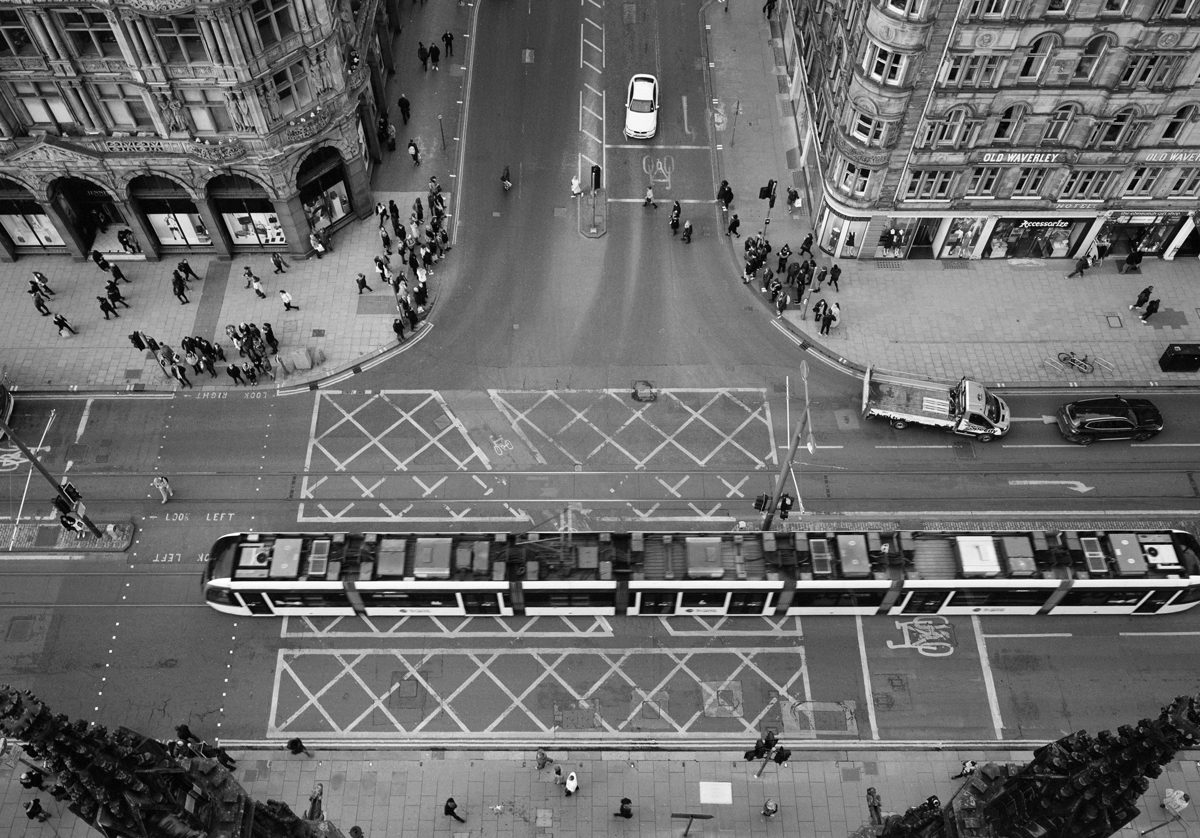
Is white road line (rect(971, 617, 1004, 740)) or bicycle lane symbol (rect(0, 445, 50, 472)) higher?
bicycle lane symbol (rect(0, 445, 50, 472))

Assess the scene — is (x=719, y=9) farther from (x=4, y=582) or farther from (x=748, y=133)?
(x=4, y=582)

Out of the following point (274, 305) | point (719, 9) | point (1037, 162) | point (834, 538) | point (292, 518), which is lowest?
point (834, 538)

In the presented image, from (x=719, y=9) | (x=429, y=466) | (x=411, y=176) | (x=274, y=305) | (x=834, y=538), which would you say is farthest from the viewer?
(x=719, y=9)

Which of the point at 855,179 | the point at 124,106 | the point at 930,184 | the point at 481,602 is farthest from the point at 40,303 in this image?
the point at 930,184

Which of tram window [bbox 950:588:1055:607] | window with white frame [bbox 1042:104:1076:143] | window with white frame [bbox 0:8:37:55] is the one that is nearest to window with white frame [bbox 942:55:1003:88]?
window with white frame [bbox 1042:104:1076:143]

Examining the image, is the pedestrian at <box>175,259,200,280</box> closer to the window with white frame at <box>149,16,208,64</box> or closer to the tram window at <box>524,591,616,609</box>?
the window with white frame at <box>149,16,208,64</box>

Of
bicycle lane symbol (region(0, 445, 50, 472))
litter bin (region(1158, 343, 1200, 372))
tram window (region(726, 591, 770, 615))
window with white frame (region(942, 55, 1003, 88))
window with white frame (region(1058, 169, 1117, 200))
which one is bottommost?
tram window (region(726, 591, 770, 615))

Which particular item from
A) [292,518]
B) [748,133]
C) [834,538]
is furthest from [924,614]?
[748,133]
